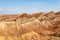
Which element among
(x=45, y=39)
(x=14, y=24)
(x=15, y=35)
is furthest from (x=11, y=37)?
(x=45, y=39)

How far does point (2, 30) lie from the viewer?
18.3 meters

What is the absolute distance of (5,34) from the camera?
700 inches

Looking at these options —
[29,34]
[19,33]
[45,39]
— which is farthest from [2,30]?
[45,39]

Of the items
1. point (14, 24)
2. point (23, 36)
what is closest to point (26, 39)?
point (23, 36)

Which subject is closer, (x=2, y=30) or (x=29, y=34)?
(x=2, y=30)

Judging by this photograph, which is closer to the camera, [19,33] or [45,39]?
[19,33]

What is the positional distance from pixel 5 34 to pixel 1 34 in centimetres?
43

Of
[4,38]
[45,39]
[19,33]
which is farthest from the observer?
[45,39]

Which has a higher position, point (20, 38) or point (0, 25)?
point (0, 25)

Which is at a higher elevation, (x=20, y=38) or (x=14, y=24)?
(x=14, y=24)

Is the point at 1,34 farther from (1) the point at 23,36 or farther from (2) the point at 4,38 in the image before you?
(1) the point at 23,36

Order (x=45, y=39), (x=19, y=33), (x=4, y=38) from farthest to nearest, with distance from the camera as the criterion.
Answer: (x=45, y=39) < (x=19, y=33) < (x=4, y=38)

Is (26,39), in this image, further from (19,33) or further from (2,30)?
(2,30)

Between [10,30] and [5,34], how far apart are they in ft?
2.26
